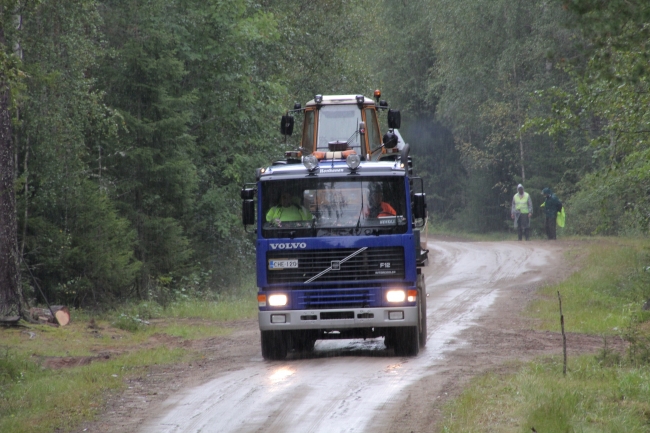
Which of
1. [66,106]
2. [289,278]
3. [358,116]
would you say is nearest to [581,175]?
[358,116]

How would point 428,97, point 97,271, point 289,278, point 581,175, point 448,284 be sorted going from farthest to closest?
point 428,97 < point 581,175 < point 448,284 < point 97,271 < point 289,278

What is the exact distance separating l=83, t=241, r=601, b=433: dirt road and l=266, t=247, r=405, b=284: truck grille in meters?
1.20

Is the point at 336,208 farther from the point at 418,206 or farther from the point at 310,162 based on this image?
the point at 418,206

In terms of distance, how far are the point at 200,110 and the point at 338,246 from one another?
587 inches

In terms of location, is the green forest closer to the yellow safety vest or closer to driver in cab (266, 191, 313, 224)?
the yellow safety vest

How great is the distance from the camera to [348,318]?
12008mm

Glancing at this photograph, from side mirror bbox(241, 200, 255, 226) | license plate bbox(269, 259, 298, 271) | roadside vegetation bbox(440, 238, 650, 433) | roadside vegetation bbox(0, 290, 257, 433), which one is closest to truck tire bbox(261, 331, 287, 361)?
license plate bbox(269, 259, 298, 271)

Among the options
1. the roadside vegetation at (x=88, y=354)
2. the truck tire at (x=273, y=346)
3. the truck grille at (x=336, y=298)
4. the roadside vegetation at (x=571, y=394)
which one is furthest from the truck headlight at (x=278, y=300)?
the roadside vegetation at (x=571, y=394)

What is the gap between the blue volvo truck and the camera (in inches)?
472

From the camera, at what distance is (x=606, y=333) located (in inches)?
614

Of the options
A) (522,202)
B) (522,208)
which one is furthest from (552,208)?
(522,208)

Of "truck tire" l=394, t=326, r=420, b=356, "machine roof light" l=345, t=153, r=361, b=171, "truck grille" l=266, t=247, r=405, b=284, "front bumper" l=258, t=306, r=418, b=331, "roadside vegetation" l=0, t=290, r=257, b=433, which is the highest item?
Answer: "machine roof light" l=345, t=153, r=361, b=171

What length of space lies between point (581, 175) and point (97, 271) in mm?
26366

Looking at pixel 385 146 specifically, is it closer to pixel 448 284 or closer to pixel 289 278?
pixel 289 278
